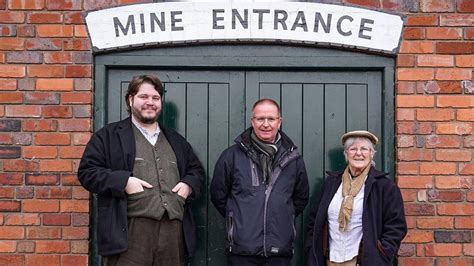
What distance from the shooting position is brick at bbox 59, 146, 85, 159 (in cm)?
468

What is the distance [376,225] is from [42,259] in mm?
2242

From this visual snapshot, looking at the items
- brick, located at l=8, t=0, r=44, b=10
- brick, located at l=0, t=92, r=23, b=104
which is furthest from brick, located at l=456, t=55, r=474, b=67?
brick, located at l=0, t=92, r=23, b=104

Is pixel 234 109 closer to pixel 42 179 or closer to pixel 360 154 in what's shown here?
pixel 360 154


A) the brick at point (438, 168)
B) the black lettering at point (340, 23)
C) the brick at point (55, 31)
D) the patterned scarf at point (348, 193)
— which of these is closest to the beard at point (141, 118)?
the brick at point (55, 31)

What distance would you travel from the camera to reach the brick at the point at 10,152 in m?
4.66

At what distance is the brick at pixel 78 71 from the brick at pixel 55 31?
0.75 ft

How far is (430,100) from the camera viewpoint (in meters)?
4.71

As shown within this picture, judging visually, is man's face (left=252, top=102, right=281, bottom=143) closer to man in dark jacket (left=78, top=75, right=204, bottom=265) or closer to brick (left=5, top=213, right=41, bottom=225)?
man in dark jacket (left=78, top=75, right=204, bottom=265)

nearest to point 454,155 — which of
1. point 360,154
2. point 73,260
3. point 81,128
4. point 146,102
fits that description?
point 360,154

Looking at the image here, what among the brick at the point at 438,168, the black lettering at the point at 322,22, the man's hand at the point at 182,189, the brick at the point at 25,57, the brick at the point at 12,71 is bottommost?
the man's hand at the point at 182,189

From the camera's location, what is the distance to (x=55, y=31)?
473 cm

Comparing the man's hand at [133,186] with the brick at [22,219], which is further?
the brick at [22,219]

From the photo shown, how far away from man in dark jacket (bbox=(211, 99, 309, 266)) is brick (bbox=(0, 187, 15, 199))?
4.52ft

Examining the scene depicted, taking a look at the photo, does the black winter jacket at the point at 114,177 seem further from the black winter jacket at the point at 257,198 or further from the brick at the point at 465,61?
the brick at the point at 465,61
